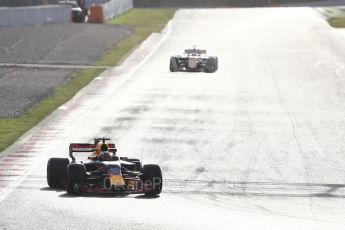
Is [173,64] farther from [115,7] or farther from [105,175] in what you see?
[115,7]

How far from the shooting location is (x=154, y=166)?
2106cm

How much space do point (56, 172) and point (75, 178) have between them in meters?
1.16

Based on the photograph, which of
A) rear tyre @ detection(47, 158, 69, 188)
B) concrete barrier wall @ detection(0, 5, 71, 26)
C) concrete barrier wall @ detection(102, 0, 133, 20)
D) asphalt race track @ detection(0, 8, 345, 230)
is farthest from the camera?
concrete barrier wall @ detection(102, 0, 133, 20)

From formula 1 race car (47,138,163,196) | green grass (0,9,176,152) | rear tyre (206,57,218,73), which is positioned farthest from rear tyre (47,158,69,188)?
rear tyre (206,57,218,73)

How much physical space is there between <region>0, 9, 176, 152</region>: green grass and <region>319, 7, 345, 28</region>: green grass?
12.9 m

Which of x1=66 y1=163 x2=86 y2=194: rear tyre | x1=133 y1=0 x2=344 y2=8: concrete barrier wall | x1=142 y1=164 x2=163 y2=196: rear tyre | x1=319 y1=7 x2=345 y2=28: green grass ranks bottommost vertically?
x1=133 y1=0 x2=344 y2=8: concrete barrier wall

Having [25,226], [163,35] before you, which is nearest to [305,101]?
[25,226]

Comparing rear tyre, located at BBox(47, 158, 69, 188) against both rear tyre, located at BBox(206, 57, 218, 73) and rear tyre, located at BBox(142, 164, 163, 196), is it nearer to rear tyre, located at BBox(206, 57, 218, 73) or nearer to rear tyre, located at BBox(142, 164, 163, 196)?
rear tyre, located at BBox(142, 164, 163, 196)

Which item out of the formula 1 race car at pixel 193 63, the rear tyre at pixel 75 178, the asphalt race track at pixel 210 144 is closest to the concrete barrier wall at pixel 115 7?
the asphalt race track at pixel 210 144

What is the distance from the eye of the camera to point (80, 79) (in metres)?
44.2

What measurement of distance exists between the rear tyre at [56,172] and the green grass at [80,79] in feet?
21.8

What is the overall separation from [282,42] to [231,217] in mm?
45541

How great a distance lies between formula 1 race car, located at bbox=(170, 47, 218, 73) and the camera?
46438 millimetres

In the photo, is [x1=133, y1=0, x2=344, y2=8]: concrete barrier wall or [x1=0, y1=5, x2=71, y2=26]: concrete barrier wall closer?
[x1=0, y1=5, x2=71, y2=26]: concrete barrier wall
